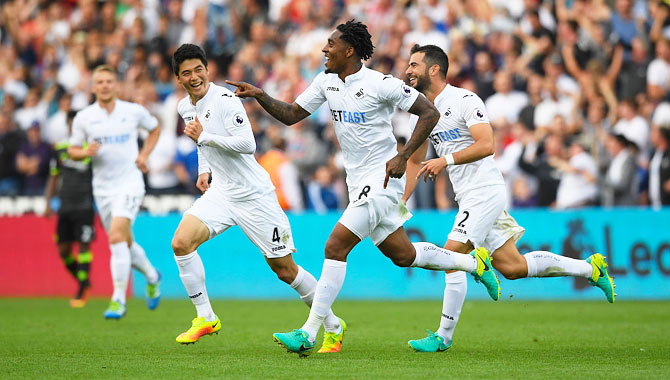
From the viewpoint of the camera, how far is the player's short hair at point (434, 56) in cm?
923

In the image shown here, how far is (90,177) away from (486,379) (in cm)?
1008

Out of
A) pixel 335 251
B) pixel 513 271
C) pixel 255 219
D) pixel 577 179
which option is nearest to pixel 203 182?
pixel 255 219

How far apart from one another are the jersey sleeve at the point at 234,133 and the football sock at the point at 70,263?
7.79 metres

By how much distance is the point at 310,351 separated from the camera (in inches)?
332

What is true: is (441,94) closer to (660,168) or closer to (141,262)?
(141,262)

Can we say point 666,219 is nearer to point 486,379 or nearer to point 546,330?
point 546,330

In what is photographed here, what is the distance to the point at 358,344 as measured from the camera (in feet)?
31.6

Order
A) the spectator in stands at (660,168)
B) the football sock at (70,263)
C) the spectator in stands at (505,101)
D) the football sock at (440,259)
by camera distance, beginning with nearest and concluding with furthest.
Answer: the football sock at (440,259) < the football sock at (70,263) < the spectator in stands at (660,168) < the spectator in stands at (505,101)

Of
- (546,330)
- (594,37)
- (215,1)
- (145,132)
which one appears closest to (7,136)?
(215,1)

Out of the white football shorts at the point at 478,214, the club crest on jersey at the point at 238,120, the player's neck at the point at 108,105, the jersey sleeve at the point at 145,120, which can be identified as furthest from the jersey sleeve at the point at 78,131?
the white football shorts at the point at 478,214

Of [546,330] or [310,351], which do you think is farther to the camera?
[546,330]

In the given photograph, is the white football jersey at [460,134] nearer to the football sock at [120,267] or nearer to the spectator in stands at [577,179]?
the football sock at [120,267]

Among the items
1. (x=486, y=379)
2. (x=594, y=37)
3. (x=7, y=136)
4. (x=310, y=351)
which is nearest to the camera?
(x=486, y=379)

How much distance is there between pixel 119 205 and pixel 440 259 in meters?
5.31
